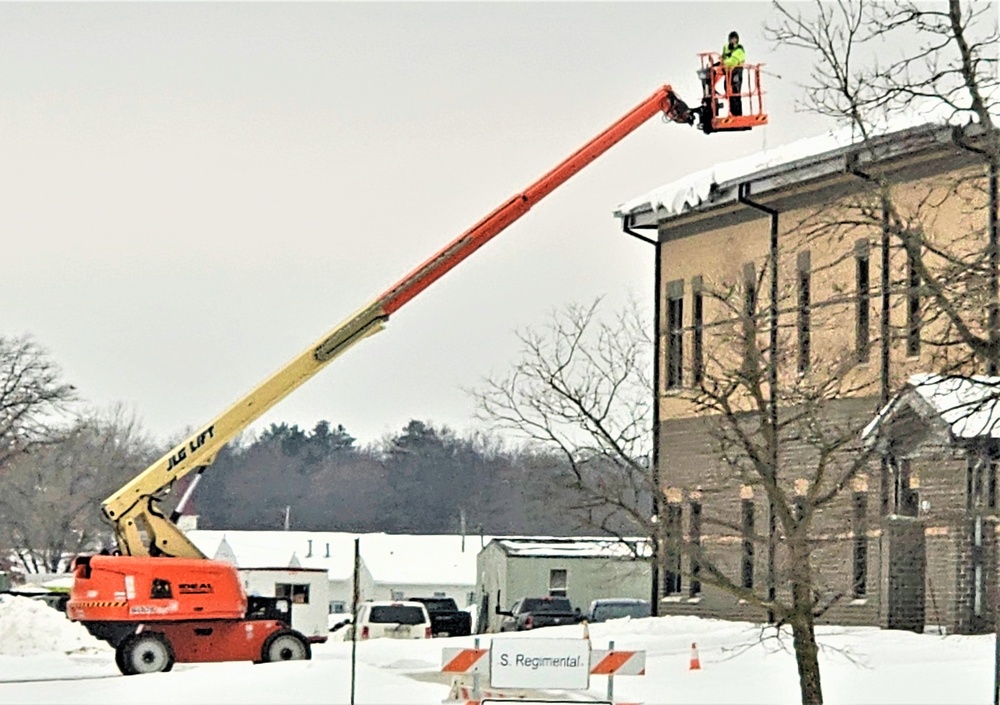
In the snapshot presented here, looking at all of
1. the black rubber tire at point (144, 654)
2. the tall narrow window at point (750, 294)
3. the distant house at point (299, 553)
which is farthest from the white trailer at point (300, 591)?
the distant house at point (299, 553)

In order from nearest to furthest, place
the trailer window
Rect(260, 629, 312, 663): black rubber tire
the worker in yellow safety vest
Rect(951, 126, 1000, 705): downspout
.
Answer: Rect(951, 126, 1000, 705): downspout, the worker in yellow safety vest, Rect(260, 629, 312, 663): black rubber tire, the trailer window

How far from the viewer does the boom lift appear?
32.1m

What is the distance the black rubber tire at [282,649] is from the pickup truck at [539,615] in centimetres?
1742

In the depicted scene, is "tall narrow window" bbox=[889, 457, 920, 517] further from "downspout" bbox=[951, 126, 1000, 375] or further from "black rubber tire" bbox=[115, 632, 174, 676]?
"downspout" bbox=[951, 126, 1000, 375]

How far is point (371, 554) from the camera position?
10169 cm

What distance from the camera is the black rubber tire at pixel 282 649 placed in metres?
33.5

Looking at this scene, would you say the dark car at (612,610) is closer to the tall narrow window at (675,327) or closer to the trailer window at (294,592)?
the trailer window at (294,592)

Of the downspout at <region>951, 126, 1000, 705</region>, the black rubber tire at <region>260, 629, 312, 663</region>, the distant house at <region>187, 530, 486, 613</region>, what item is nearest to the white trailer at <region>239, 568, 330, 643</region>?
the black rubber tire at <region>260, 629, 312, 663</region>

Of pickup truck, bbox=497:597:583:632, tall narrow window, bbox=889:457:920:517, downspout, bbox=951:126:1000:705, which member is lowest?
pickup truck, bbox=497:597:583:632

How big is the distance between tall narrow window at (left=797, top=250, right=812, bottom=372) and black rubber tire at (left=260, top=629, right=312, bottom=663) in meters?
9.07

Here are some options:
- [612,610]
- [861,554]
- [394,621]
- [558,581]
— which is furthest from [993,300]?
[558,581]

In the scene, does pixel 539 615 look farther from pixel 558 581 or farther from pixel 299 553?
pixel 299 553

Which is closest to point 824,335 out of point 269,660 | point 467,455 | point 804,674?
point 269,660

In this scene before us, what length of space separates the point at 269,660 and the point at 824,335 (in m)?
12.7
